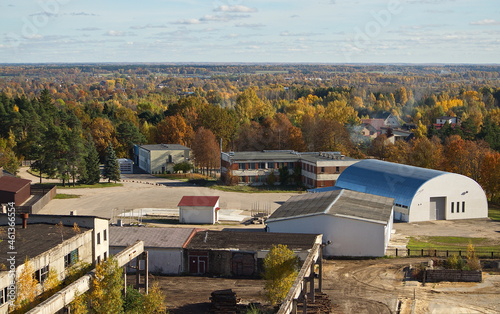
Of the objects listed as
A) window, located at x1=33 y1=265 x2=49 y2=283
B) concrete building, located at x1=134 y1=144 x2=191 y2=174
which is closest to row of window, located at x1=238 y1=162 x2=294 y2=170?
concrete building, located at x1=134 y1=144 x2=191 y2=174

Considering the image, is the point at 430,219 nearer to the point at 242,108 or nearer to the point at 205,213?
the point at 205,213

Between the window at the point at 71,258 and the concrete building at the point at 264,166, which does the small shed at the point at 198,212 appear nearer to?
the concrete building at the point at 264,166

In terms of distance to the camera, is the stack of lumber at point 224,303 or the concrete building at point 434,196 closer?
the stack of lumber at point 224,303

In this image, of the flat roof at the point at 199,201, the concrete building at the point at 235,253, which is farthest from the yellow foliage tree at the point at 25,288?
the flat roof at the point at 199,201

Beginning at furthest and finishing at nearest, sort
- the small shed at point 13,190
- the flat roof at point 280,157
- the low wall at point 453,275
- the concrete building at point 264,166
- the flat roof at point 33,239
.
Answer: the flat roof at point 280,157, the concrete building at point 264,166, the small shed at point 13,190, the low wall at point 453,275, the flat roof at point 33,239

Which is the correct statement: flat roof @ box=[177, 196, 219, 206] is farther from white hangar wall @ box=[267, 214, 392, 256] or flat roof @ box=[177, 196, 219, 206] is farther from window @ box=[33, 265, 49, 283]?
window @ box=[33, 265, 49, 283]

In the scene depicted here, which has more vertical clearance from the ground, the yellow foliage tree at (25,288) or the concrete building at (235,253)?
the yellow foliage tree at (25,288)
